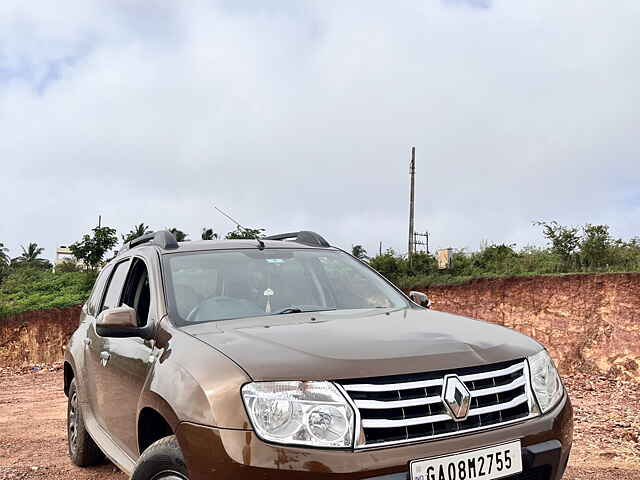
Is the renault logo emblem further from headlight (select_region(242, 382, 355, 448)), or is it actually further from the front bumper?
headlight (select_region(242, 382, 355, 448))

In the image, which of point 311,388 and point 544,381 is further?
point 544,381

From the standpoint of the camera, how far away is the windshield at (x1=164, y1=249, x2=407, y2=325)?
3.80 meters

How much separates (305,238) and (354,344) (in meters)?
2.20

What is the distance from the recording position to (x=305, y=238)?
5.07 m

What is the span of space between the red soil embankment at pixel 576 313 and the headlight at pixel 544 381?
10.8m

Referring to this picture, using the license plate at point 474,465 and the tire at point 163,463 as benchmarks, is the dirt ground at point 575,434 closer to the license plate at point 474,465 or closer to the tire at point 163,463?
the tire at point 163,463

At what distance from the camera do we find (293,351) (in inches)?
113

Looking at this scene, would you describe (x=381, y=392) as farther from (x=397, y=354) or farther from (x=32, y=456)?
(x=32, y=456)

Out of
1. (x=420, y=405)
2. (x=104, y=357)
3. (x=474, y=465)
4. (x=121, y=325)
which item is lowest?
(x=474, y=465)

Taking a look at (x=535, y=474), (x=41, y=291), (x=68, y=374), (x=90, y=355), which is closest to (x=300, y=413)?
(x=535, y=474)

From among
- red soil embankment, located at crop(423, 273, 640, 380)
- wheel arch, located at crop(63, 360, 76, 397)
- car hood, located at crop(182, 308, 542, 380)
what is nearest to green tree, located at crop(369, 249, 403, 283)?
red soil embankment, located at crop(423, 273, 640, 380)

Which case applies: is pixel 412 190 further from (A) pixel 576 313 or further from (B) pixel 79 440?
(B) pixel 79 440

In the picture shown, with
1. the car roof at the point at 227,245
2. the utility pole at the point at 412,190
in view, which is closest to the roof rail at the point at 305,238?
the car roof at the point at 227,245

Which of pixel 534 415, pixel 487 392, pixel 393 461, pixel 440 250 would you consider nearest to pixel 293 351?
pixel 393 461
